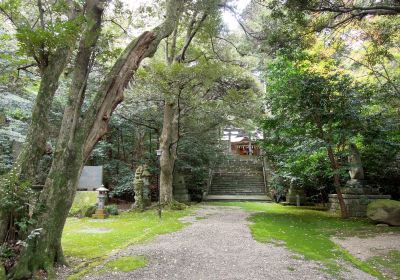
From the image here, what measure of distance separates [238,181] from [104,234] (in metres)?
14.8

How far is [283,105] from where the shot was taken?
36.1 feet

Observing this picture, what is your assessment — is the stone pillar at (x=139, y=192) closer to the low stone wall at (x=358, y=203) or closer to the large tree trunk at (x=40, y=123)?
the low stone wall at (x=358, y=203)

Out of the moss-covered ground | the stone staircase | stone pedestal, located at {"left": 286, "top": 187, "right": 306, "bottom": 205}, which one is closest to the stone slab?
the stone staircase

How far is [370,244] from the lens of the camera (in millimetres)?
6945

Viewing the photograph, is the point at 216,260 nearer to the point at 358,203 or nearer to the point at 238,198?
the point at 358,203

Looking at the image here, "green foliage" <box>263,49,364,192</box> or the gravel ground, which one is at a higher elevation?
"green foliage" <box>263,49,364,192</box>

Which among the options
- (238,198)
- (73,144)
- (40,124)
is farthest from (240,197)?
(40,124)

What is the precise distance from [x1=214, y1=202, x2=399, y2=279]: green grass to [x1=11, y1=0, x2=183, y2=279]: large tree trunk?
407cm

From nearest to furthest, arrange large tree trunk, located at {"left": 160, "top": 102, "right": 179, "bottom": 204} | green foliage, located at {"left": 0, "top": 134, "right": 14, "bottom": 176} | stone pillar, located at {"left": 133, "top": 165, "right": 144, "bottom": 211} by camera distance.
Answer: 1. green foliage, located at {"left": 0, "top": 134, "right": 14, "bottom": 176}
2. stone pillar, located at {"left": 133, "top": 165, "right": 144, "bottom": 211}
3. large tree trunk, located at {"left": 160, "top": 102, "right": 179, "bottom": 204}

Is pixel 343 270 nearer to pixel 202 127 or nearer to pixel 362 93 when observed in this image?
pixel 362 93

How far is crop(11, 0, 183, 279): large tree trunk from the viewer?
4547mm

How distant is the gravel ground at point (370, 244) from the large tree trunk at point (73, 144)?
16.6 feet

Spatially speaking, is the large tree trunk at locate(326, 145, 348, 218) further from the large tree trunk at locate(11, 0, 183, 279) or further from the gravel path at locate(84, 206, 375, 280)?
the large tree trunk at locate(11, 0, 183, 279)

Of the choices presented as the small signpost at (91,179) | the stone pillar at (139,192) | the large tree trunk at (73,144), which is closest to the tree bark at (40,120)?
the large tree trunk at (73,144)
